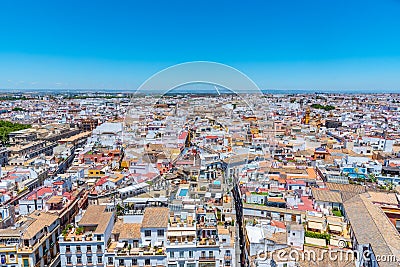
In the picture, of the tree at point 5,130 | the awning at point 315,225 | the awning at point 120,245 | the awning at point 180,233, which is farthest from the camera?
the tree at point 5,130

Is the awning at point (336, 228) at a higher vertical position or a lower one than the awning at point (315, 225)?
lower

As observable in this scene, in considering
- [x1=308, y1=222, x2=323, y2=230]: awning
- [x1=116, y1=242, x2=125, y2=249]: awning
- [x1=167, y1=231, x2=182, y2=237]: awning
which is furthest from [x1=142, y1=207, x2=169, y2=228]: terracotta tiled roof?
[x1=308, y1=222, x2=323, y2=230]: awning

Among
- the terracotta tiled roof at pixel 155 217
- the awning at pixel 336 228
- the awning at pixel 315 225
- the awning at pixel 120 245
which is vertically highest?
the terracotta tiled roof at pixel 155 217

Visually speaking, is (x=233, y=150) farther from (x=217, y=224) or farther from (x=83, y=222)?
(x=83, y=222)

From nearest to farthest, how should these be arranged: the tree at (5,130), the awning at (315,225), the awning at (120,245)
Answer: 1. the awning at (120,245)
2. the awning at (315,225)
3. the tree at (5,130)

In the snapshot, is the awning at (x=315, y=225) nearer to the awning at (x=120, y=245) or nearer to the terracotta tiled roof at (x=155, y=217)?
the terracotta tiled roof at (x=155, y=217)

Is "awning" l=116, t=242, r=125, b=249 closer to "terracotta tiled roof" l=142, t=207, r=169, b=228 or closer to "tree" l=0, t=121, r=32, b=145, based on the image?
"terracotta tiled roof" l=142, t=207, r=169, b=228

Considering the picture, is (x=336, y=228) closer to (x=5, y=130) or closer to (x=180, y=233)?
(x=180, y=233)

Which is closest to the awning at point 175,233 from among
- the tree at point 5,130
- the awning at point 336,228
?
the awning at point 336,228

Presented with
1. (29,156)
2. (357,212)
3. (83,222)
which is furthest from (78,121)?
(357,212)

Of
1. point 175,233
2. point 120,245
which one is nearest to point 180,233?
point 175,233

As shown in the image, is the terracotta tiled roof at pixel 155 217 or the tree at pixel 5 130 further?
the tree at pixel 5 130
